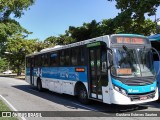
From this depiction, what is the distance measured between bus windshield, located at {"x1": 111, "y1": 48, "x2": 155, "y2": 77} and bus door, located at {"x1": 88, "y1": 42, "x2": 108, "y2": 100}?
602 mm

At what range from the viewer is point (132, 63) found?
12062 millimetres

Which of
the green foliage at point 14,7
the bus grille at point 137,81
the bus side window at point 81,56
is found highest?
the green foliage at point 14,7

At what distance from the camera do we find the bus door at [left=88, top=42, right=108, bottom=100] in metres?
12.5

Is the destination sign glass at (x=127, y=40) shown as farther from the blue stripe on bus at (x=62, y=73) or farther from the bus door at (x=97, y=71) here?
the blue stripe on bus at (x=62, y=73)

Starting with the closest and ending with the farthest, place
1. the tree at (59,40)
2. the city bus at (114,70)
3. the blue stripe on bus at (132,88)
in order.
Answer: the blue stripe on bus at (132,88)
the city bus at (114,70)
the tree at (59,40)

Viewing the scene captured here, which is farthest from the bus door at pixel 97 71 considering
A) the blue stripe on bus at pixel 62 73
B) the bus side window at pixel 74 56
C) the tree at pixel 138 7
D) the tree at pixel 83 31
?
the tree at pixel 83 31

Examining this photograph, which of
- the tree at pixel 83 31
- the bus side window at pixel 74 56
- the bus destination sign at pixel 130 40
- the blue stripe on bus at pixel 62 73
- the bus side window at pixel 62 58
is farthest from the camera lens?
the tree at pixel 83 31

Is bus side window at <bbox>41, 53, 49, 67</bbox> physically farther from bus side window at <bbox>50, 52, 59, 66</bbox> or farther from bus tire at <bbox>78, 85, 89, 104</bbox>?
bus tire at <bbox>78, 85, 89, 104</bbox>

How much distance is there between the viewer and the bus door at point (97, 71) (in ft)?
41.0

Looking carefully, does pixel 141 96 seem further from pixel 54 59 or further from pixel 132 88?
pixel 54 59

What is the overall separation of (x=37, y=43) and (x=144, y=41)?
167 ft

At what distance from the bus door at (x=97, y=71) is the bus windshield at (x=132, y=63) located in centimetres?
60

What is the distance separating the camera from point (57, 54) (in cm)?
1777

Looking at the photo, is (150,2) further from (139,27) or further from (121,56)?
(121,56)
